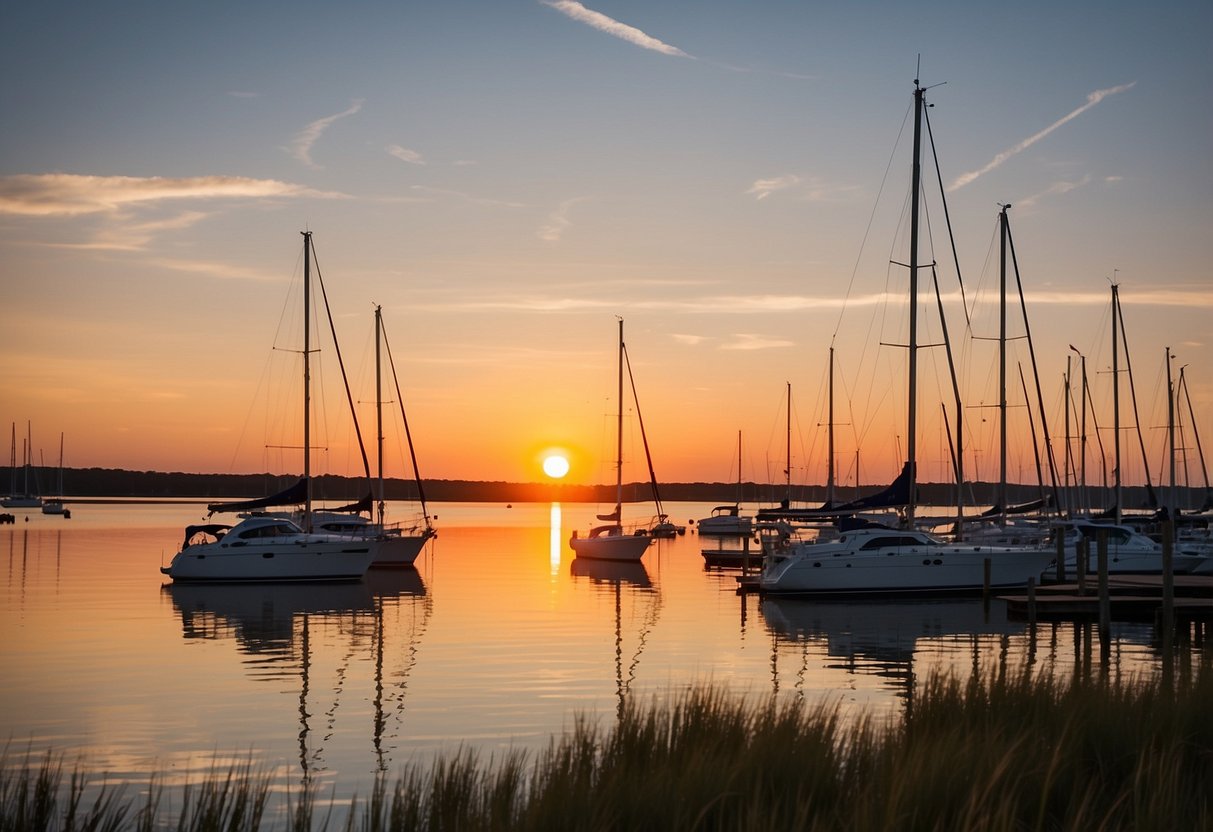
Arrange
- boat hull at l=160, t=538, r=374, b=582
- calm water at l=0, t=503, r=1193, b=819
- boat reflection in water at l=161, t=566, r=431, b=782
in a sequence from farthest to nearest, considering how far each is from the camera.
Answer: boat hull at l=160, t=538, r=374, b=582 < boat reflection in water at l=161, t=566, r=431, b=782 < calm water at l=0, t=503, r=1193, b=819

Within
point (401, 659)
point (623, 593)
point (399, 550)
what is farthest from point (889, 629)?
point (399, 550)

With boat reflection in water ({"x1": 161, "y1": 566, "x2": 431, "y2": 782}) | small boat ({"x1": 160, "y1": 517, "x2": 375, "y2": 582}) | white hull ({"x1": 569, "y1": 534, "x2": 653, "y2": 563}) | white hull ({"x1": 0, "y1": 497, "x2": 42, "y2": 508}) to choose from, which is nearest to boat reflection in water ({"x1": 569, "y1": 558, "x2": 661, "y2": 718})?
white hull ({"x1": 569, "y1": 534, "x2": 653, "y2": 563})

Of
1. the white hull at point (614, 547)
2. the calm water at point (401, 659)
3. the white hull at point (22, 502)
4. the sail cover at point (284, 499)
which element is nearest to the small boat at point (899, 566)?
the calm water at point (401, 659)

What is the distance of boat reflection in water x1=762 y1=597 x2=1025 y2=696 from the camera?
2688 cm

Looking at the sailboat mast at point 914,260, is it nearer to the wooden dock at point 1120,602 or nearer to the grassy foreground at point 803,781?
the wooden dock at point 1120,602

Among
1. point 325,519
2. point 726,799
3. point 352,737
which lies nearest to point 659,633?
point 352,737

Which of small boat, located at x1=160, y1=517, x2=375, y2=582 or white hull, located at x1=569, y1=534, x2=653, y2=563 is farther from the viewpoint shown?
white hull, located at x1=569, y1=534, x2=653, y2=563

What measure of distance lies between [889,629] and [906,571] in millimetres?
6475

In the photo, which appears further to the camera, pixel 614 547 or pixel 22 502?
pixel 22 502

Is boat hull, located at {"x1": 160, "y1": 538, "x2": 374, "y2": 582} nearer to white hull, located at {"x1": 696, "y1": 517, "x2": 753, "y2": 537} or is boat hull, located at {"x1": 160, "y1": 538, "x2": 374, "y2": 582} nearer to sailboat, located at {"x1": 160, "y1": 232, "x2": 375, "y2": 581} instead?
sailboat, located at {"x1": 160, "y1": 232, "x2": 375, "y2": 581}

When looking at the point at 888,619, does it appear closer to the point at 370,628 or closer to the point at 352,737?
the point at 370,628

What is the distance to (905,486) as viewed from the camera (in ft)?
134

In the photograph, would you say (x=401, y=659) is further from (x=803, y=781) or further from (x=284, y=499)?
(x=284, y=499)

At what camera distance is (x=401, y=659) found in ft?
91.0
